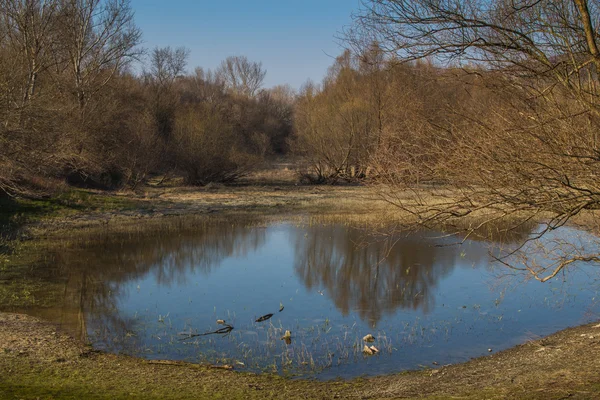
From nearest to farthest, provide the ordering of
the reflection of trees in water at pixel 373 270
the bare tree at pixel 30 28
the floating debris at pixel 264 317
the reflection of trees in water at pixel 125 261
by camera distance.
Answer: the floating debris at pixel 264 317, the reflection of trees in water at pixel 125 261, the reflection of trees in water at pixel 373 270, the bare tree at pixel 30 28

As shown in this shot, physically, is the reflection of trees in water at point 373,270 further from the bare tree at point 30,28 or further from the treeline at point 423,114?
the bare tree at point 30,28

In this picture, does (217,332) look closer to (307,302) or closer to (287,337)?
(287,337)

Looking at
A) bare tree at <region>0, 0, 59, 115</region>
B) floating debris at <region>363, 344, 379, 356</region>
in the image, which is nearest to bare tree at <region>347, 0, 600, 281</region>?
floating debris at <region>363, 344, 379, 356</region>

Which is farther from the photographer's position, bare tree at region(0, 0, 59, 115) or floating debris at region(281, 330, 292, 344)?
bare tree at region(0, 0, 59, 115)

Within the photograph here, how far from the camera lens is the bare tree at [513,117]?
252 inches

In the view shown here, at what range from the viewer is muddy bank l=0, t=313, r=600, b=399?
6.29 meters

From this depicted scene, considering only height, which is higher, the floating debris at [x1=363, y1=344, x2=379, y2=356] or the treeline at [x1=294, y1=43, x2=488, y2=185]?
the treeline at [x1=294, y1=43, x2=488, y2=185]

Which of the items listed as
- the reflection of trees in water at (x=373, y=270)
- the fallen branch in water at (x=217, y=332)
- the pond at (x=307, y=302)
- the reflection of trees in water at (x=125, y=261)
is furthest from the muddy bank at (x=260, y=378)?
the reflection of trees in water at (x=373, y=270)

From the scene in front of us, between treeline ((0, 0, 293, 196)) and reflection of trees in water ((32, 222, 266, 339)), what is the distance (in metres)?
2.69

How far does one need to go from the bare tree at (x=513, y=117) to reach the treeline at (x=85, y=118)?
33.6ft

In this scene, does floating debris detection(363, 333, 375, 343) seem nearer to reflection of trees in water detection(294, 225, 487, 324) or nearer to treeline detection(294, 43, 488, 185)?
reflection of trees in water detection(294, 225, 487, 324)

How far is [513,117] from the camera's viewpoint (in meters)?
7.00

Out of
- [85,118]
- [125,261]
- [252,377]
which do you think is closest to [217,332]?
[252,377]

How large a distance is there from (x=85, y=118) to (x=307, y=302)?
65.3 ft
